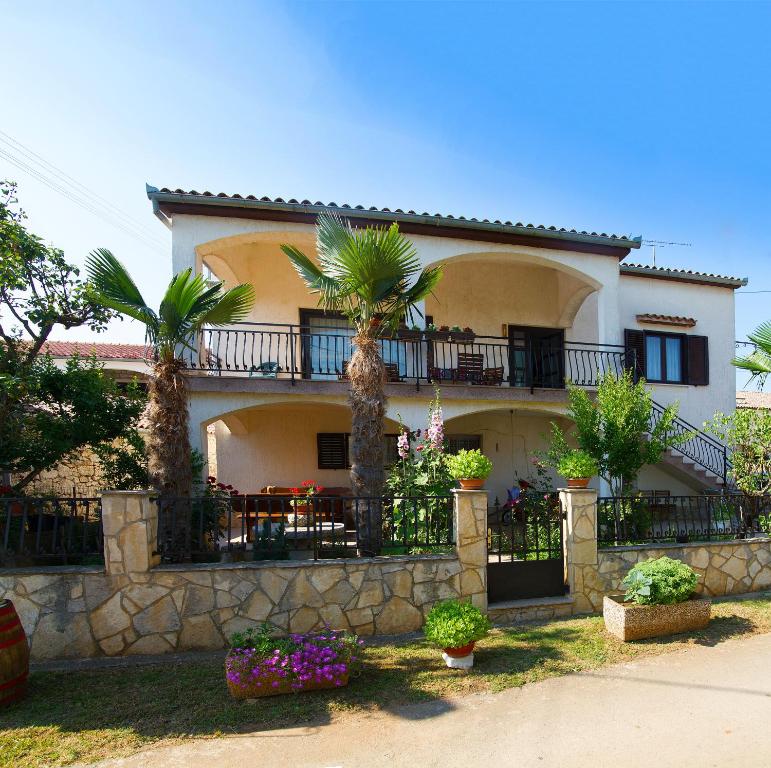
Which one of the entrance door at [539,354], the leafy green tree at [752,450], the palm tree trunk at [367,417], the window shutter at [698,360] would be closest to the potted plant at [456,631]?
the palm tree trunk at [367,417]

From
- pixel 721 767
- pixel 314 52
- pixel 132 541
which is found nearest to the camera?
pixel 721 767

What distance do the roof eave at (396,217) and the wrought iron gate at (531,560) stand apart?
231 inches

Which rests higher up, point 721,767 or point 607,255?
point 607,255

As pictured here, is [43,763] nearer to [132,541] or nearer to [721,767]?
[132,541]

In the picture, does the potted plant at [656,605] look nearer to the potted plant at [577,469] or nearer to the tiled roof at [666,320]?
the potted plant at [577,469]

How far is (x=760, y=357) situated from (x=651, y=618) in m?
7.13

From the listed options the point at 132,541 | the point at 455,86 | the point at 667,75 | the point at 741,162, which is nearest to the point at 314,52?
the point at 455,86

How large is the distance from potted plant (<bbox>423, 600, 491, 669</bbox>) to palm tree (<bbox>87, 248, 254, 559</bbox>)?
3205 mm

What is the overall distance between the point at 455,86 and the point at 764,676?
8.71 metres

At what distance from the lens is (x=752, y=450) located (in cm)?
806

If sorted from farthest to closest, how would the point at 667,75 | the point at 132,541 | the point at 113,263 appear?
the point at 667,75 < the point at 113,263 < the point at 132,541

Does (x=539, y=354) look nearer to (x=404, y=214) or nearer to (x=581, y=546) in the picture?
(x=404, y=214)

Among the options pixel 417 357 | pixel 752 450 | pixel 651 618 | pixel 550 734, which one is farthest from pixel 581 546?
pixel 417 357

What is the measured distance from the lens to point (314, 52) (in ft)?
24.5
